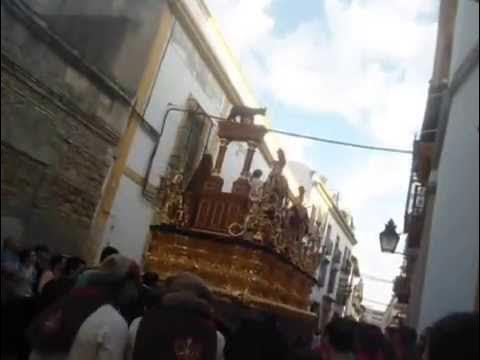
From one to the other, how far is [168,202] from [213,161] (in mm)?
543

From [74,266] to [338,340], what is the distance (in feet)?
3.24

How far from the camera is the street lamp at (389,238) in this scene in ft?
10.8

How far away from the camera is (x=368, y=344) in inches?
72.7

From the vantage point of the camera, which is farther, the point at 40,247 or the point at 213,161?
the point at 213,161

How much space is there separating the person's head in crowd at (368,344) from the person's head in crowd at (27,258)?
1209 mm

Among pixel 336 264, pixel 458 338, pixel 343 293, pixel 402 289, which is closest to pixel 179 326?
pixel 458 338

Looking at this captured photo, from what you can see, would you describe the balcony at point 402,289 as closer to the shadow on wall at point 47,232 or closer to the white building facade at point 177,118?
the white building facade at point 177,118

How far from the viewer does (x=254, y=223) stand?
2.22 meters

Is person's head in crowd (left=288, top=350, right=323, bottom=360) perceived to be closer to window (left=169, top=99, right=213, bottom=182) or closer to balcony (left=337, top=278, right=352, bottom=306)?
window (left=169, top=99, right=213, bottom=182)

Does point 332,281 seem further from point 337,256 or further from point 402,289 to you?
point 402,289

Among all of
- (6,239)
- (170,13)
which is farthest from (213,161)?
(6,239)

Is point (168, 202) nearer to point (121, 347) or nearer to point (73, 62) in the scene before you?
point (121, 347)

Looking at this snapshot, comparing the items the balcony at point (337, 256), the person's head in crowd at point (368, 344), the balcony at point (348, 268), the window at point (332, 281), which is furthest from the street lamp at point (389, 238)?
the balcony at point (337, 256)

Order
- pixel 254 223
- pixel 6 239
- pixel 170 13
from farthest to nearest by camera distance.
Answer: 1. pixel 254 223
2. pixel 170 13
3. pixel 6 239
